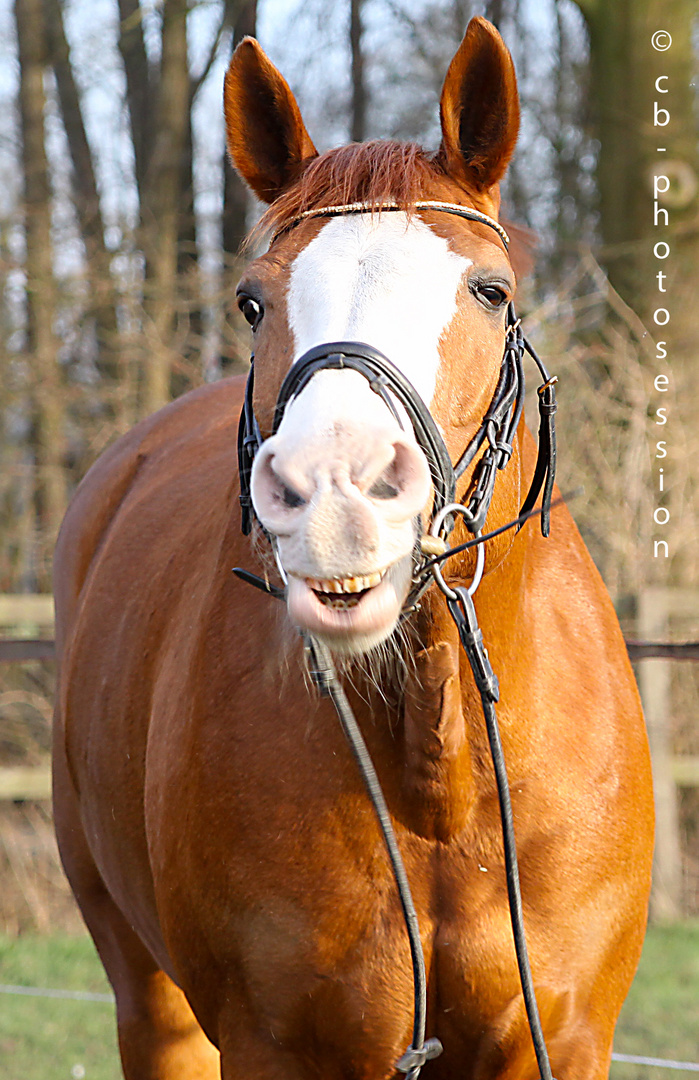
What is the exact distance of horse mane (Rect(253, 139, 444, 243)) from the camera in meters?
1.88

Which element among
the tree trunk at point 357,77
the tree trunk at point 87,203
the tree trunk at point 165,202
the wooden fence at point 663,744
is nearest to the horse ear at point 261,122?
the wooden fence at point 663,744

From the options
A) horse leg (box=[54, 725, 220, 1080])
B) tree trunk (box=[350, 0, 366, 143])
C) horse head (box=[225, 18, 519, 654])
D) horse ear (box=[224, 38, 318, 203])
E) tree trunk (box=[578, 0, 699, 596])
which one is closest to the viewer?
horse head (box=[225, 18, 519, 654])

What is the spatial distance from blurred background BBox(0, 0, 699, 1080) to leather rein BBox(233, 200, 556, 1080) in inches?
106

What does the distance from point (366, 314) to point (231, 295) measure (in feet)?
24.0

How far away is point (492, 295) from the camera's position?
1.89 meters

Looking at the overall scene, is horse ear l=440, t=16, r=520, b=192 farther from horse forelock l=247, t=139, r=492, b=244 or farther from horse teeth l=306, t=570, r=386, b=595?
horse teeth l=306, t=570, r=386, b=595

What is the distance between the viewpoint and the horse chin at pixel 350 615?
1.54 m

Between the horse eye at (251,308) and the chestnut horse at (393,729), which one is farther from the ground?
the horse eye at (251,308)

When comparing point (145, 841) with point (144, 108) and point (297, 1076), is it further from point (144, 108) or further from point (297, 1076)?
point (144, 108)

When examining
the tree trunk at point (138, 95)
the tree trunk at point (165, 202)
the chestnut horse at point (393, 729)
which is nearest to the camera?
the chestnut horse at point (393, 729)

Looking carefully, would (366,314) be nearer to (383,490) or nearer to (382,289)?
(382,289)

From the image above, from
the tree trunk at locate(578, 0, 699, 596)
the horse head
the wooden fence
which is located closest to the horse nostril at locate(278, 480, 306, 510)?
the horse head

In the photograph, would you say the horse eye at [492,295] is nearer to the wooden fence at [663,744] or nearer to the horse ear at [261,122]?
the horse ear at [261,122]

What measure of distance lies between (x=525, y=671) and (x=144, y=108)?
9805 millimetres
